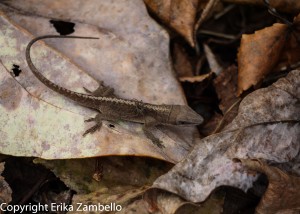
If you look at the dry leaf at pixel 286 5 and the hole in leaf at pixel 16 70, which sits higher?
the dry leaf at pixel 286 5

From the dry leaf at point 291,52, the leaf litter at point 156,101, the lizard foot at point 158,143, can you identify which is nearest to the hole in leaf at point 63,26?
the leaf litter at point 156,101

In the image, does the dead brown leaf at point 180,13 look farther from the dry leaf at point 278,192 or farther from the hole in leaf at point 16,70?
the dry leaf at point 278,192

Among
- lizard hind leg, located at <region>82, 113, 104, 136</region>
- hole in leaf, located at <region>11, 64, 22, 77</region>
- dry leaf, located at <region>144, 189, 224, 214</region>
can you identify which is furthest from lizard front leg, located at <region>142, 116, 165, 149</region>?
hole in leaf, located at <region>11, 64, 22, 77</region>

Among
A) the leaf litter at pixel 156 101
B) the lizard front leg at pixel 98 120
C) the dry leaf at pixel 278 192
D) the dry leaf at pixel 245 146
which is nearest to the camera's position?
the dry leaf at pixel 278 192

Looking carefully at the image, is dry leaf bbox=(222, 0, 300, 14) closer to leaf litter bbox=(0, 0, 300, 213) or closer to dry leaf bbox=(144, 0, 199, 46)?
leaf litter bbox=(0, 0, 300, 213)

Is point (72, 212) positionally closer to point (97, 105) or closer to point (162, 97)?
point (97, 105)

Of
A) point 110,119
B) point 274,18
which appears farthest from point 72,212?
point 274,18

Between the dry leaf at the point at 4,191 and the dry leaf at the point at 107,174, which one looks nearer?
the dry leaf at the point at 4,191
